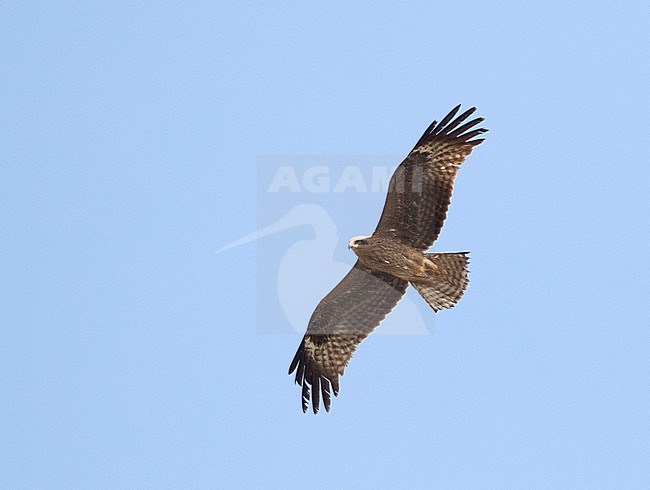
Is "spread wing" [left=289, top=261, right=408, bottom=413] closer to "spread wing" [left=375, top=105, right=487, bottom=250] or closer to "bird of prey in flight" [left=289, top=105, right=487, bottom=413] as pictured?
"bird of prey in flight" [left=289, top=105, right=487, bottom=413]

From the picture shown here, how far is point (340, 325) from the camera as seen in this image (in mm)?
17062

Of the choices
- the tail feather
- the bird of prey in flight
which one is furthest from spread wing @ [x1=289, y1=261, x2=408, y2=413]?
the tail feather

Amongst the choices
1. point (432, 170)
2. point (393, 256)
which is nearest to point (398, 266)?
point (393, 256)

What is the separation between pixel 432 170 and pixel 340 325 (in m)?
3.08

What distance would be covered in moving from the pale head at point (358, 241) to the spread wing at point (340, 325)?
49 centimetres

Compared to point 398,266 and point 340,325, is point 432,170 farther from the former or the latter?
point 340,325

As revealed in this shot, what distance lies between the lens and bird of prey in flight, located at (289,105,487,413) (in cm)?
1584

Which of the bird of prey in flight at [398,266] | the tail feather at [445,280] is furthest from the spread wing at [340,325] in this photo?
the tail feather at [445,280]

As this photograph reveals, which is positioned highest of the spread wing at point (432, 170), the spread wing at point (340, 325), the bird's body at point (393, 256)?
the spread wing at point (432, 170)

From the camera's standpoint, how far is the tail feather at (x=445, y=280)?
15938 mm

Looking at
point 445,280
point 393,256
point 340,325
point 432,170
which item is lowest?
point 340,325

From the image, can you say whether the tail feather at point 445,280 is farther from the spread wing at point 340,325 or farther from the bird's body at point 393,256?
the spread wing at point 340,325

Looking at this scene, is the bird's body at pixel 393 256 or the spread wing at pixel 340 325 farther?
the spread wing at pixel 340 325

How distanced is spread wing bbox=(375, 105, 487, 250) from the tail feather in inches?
25.2
